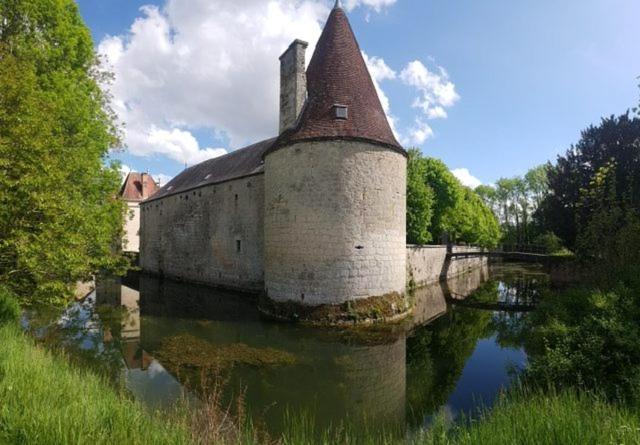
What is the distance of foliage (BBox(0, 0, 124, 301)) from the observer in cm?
596

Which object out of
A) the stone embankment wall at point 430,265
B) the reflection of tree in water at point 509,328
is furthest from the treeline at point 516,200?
the reflection of tree in water at point 509,328

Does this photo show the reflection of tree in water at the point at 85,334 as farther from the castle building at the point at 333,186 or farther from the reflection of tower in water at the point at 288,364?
the castle building at the point at 333,186

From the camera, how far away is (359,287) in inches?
420

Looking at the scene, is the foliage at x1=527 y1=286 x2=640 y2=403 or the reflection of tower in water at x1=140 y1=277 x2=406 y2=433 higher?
the foliage at x1=527 y1=286 x2=640 y2=403

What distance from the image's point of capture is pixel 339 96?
1130 cm

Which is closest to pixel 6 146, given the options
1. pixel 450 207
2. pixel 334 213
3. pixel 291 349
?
pixel 291 349

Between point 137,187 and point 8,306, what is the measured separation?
32.3 meters

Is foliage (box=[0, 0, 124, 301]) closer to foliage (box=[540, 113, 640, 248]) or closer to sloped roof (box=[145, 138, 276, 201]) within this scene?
sloped roof (box=[145, 138, 276, 201])

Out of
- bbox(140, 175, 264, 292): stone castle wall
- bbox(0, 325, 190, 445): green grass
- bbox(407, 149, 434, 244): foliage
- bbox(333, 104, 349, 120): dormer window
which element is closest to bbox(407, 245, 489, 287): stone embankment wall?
bbox(407, 149, 434, 244): foliage

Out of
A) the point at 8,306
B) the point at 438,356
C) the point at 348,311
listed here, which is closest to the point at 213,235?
the point at 348,311

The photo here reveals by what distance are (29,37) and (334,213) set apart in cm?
910

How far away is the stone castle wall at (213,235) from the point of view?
15.7 meters

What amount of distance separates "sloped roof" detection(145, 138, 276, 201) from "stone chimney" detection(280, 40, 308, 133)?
2332 millimetres

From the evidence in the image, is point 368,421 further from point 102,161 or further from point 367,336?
point 102,161
